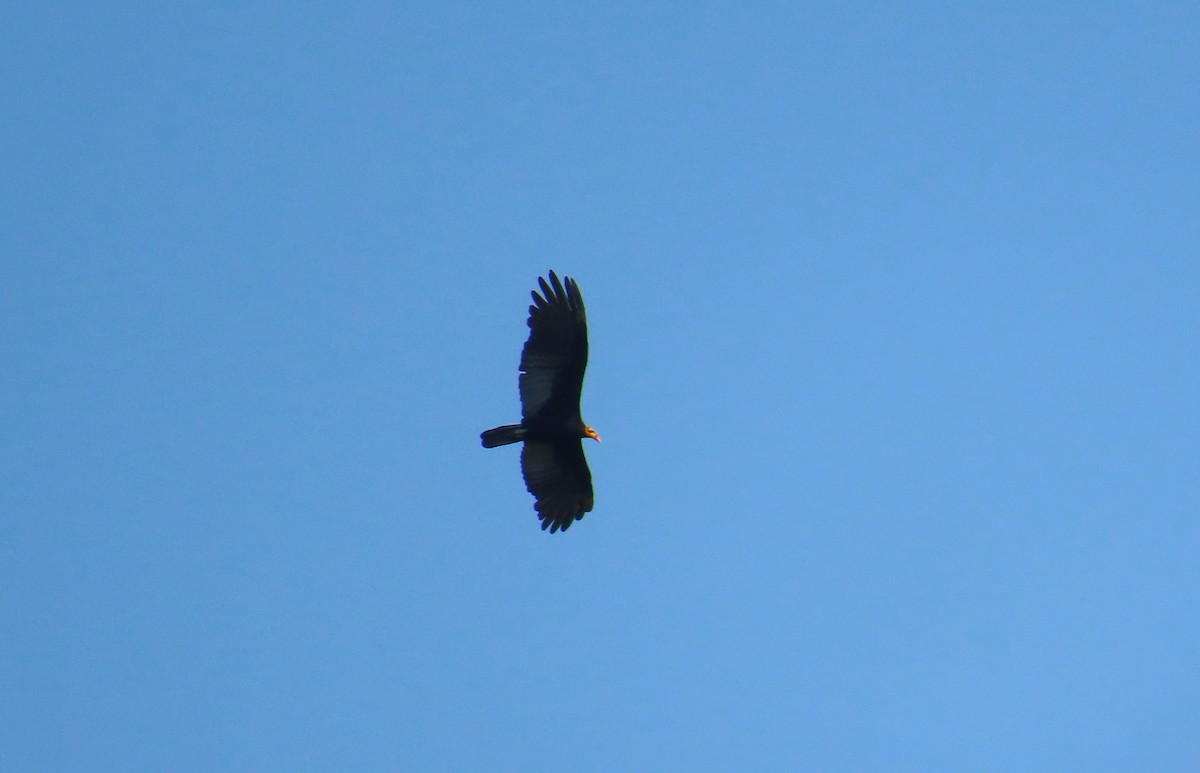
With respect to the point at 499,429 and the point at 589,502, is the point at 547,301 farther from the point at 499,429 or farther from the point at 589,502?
the point at 589,502

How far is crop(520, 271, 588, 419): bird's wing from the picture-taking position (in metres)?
28.1

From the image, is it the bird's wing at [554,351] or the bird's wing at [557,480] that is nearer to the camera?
the bird's wing at [554,351]

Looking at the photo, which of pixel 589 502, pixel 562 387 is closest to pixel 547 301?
pixel 562 387

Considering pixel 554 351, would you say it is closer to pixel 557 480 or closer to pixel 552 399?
pixel 552 399

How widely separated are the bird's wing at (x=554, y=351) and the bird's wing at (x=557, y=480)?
1039mm

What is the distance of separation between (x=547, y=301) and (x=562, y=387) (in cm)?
152

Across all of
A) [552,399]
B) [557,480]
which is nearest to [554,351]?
[552,399]

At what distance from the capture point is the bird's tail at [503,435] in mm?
28094

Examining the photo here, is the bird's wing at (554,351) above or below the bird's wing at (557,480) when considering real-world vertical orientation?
above

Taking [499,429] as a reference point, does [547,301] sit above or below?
above

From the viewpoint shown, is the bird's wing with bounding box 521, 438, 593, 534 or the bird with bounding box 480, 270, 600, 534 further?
the bird's wing with bounding box 521, 438, 593, 534

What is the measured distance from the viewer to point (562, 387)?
93.5 ft

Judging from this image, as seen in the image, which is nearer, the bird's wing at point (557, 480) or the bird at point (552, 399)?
the bird at point (552, 399)

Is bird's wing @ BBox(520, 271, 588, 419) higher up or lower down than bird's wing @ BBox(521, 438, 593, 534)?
higher up
